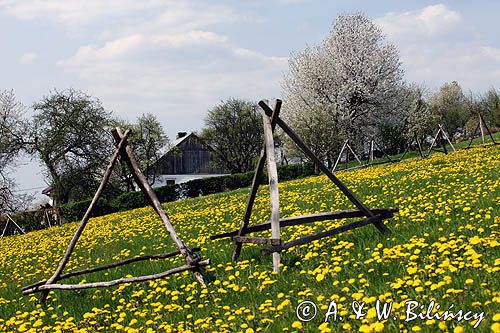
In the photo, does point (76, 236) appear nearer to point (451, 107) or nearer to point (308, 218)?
point (308, 218)

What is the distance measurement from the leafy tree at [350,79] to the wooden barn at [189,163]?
81.5 ft

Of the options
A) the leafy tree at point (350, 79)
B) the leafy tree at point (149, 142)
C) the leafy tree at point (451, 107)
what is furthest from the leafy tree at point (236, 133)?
the leafy tree at point (451, 107)

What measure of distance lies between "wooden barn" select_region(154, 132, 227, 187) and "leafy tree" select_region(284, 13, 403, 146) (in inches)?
978

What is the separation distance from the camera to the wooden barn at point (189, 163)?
228 feet

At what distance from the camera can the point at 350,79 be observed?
155 ft

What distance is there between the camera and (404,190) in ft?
38.9

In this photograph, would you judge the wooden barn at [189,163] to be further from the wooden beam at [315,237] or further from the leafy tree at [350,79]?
the wooden beam at [315,237]

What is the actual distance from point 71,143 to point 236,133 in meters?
27.6

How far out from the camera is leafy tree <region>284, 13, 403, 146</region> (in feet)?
155

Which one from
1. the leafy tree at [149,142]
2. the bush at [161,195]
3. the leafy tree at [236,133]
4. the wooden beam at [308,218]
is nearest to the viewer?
the wooden beam at [308,218]

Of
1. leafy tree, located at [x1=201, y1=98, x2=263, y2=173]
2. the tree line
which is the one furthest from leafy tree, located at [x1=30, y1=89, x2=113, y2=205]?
leafy tree, located at [x1=201, y1=98, x2=263, y2=173]

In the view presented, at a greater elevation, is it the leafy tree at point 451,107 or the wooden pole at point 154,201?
the leafy tree at point 451,107

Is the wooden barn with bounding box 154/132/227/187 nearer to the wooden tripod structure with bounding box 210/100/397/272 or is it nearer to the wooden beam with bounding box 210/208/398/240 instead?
the wooden beam with bounding box 210/208/398/240

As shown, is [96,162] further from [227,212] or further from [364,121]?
[227,212]
